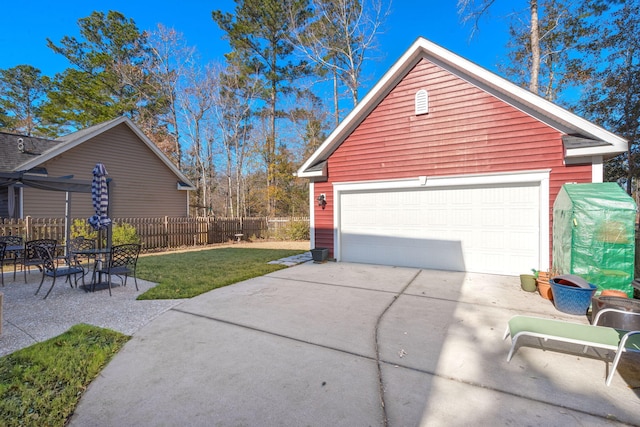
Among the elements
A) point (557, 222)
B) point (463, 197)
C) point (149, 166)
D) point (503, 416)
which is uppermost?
point (149, 166)

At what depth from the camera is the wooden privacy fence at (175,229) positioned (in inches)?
345

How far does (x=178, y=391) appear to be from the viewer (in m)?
2.37

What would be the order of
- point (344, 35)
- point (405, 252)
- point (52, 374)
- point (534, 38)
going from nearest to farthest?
point (52, 374) → point (405, 252) → point (534, 38) → point (344, 35)

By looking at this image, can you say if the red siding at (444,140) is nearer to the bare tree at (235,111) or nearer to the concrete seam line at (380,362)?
the concrete seam line at (380,362)

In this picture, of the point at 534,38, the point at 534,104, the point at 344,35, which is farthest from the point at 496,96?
the point at 344,35

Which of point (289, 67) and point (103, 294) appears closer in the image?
A: point (103, 294)

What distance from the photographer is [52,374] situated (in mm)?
2584

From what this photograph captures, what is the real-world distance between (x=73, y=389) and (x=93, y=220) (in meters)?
4.19

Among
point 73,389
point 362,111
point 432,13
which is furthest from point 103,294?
point 432,13

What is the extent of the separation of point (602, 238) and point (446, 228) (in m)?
2.96

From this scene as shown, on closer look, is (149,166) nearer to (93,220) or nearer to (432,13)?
(93,220)

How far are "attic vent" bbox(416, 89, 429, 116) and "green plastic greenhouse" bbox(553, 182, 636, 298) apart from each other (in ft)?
12.1

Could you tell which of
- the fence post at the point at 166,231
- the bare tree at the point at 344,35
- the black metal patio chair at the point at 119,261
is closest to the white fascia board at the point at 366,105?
the black metal patio chair at the point at 119,261

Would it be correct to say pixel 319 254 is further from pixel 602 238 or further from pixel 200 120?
pixel 200 120
